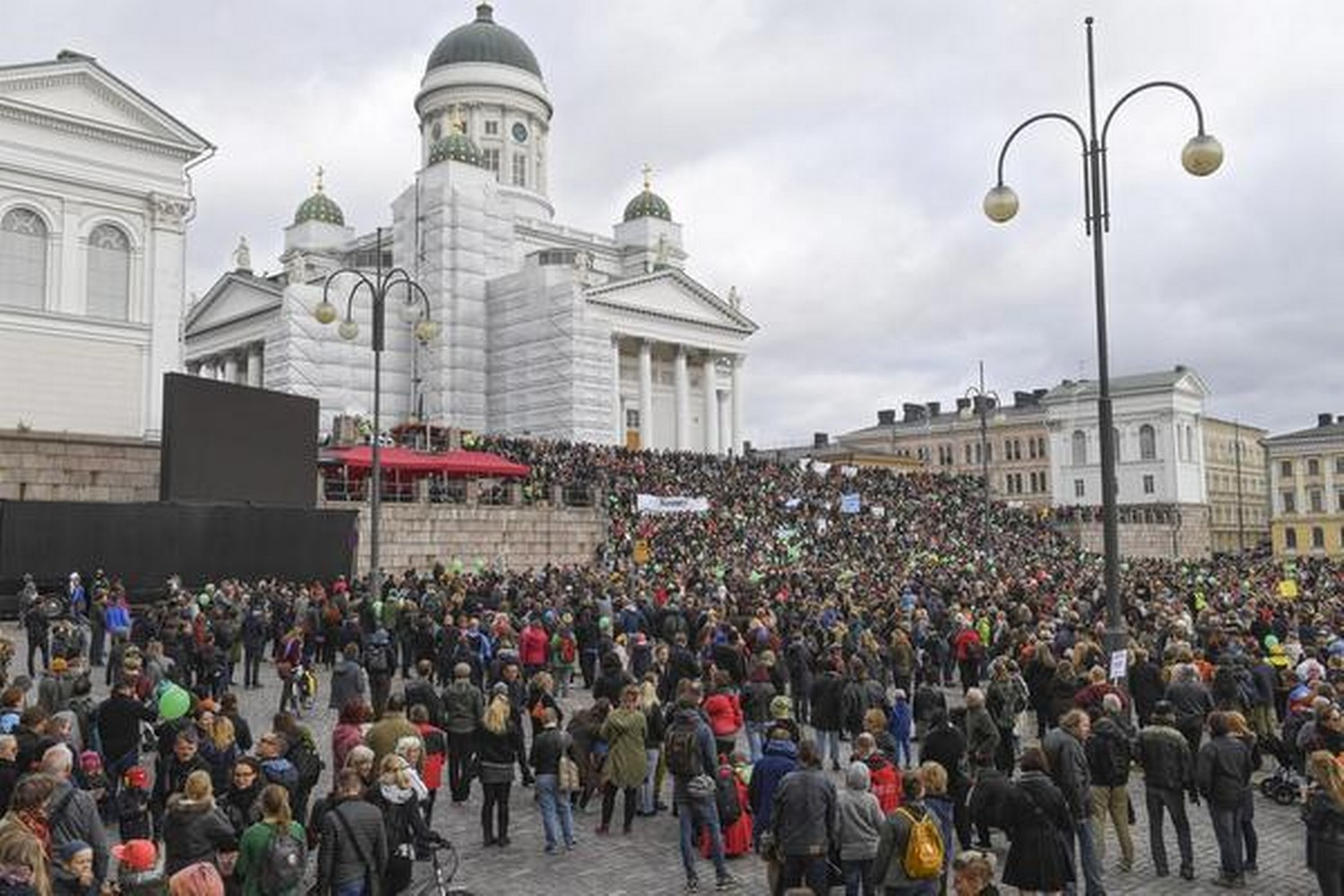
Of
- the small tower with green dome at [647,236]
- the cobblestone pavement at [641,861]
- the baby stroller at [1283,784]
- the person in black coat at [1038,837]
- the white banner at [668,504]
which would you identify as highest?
the small tower with green dome at [647,236]

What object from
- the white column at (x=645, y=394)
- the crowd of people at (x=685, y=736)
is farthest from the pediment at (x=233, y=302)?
the crowd of people at (x=685, y=736)

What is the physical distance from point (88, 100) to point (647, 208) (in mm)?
47694

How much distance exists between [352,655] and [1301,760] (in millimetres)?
10571

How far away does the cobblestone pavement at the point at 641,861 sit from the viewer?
9484 millimetres

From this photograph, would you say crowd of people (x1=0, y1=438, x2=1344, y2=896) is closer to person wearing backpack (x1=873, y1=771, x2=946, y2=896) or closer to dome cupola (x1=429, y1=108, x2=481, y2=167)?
person wearing backpack (x1=873, y1=771, x2=946, y2=896)

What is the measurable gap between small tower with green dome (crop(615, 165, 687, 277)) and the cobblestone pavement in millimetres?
69759

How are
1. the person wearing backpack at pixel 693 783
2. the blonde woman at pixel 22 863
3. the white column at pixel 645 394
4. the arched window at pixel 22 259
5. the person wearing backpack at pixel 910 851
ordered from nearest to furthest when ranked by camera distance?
the blonde woman at pixel 22 863 → the person wearing backpack at pixel 910 851 → the person wearing backpack at pixel 693 783 → the arched window at pixel 22 259 → the white column at pixel 645 394

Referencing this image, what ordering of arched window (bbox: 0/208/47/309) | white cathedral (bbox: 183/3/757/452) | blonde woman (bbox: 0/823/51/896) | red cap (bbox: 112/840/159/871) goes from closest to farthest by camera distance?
blonde woman (bbox: 0/823/51/896)
red cap (bbox: 112/840/159/871)
arched window (bbox: 0/208/47/309)
white cathedral (bbox: 183/3/757/452)

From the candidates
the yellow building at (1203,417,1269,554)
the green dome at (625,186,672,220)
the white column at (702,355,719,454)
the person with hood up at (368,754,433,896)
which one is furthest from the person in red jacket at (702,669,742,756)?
the yellow building at (1203,417,1269,554)

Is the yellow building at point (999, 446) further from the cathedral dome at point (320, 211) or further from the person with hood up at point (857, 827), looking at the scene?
the person with hood up at point (857, 827)

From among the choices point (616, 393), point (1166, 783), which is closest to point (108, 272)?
point (616, 393)

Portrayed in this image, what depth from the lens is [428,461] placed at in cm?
3453

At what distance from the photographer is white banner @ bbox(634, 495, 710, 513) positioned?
133ft

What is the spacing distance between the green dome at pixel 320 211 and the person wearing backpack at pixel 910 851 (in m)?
79.5
